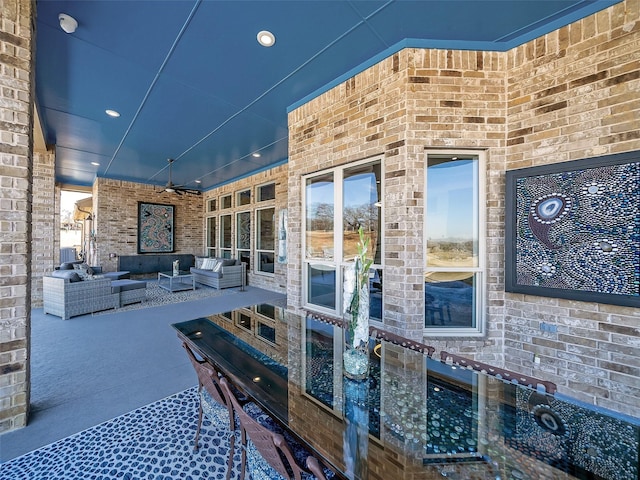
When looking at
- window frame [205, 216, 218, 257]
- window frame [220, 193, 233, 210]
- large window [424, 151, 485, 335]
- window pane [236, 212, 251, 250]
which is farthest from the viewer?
window frame [205, 216, 218, 257]

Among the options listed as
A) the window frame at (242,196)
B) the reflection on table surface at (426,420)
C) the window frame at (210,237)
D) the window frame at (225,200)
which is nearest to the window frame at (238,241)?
the window frame at (242,196)

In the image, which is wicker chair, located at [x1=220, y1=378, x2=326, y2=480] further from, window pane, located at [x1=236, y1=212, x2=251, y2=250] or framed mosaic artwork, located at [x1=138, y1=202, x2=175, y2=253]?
framed mosaic artwork, located at [x1=138, y1=202, x2=175, y2=253]

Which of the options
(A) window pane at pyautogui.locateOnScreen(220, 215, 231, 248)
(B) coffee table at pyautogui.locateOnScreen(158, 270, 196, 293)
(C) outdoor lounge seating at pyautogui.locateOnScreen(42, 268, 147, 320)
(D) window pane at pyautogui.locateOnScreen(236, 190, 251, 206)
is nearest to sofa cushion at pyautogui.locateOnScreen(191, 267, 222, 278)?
(B) coffee table at pyautogui.locateOnScreen(158, 270, 196, 293)

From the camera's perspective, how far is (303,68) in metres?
2.79

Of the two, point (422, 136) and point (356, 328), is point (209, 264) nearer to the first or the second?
point (422, 136)

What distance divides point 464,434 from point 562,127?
257 cm

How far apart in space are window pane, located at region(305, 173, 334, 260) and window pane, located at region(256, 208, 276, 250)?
12.1 ft

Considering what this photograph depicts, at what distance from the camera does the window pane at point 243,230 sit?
8125 millimetres

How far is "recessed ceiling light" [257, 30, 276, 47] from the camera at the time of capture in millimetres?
2305

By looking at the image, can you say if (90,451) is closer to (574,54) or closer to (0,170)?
(0,170)

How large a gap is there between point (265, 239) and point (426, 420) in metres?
6.77

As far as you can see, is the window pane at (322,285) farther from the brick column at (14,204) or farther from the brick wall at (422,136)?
the brick column at (14,204)

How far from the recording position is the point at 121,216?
856 centimetres

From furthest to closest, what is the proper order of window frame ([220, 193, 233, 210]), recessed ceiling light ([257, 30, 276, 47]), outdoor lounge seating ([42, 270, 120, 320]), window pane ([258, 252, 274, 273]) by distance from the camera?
window frame ([220, 193, 233, 210]), window pane ([258, 252, 274, 273]), outdoor lounge seating ([42, 270, 120, 320]), recessed ceiling light ([257, 30, 276, 47])
